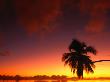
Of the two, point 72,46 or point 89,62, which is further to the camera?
point 72,46

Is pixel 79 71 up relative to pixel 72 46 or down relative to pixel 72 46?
down

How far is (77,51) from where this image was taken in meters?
22.7

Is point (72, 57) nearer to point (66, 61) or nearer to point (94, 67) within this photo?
point (66, 61)

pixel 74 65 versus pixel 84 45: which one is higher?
pixel 84 45

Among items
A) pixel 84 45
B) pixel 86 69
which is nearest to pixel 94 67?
pixel 86 69

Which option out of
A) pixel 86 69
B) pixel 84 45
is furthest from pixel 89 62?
pixel 84 45

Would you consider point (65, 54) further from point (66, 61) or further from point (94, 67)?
point (94, 67)

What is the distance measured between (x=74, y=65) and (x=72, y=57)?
0.87 m

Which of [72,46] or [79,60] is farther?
[72,46]

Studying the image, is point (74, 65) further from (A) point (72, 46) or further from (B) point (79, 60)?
(A) point (72, 46)

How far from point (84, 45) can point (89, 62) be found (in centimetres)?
218

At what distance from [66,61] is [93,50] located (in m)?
2.29

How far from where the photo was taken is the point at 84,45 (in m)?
23.1

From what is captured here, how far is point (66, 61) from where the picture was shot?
2178cm
